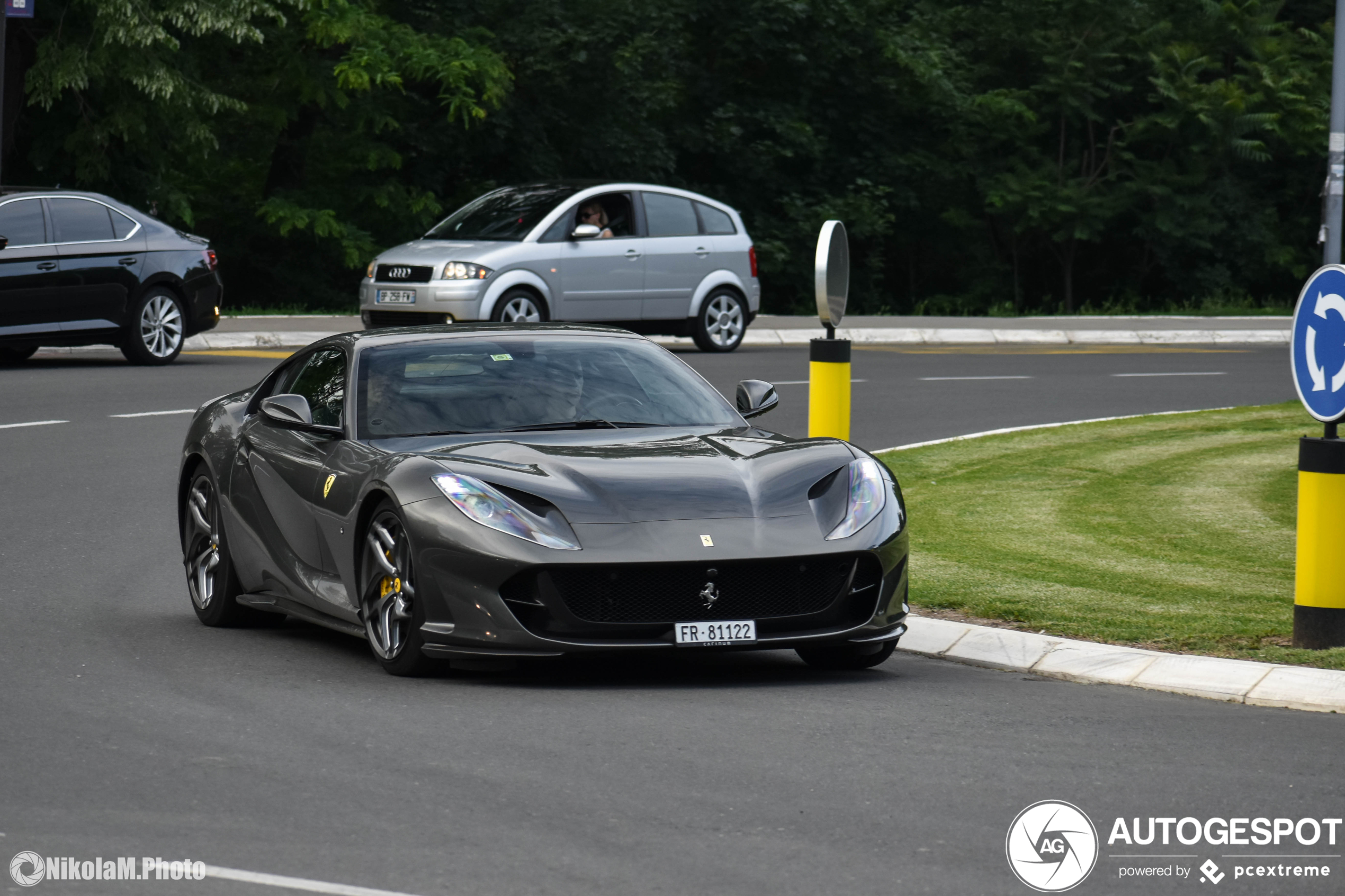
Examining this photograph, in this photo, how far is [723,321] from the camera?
24.8 m

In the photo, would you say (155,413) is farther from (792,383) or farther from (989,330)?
(989,330)

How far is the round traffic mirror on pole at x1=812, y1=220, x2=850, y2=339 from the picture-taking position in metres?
10.9

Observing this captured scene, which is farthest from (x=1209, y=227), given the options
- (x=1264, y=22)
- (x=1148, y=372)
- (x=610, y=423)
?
(x=610, y=423)

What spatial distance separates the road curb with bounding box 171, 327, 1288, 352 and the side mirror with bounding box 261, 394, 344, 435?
16.9 meters

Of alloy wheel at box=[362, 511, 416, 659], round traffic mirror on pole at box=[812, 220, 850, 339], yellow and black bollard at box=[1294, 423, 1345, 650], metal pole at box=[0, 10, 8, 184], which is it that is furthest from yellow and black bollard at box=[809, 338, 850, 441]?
metal pole at box=[0, 10, 8, 184]

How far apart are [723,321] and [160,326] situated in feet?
22.4

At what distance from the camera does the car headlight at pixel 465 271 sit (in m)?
22.4

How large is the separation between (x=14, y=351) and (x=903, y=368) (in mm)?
9565

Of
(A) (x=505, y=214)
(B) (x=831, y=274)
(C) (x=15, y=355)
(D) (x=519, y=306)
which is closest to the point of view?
(B) (x=831, y=274)

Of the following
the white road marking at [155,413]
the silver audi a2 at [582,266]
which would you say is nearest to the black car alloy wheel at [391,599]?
the white road marking at [155,413]

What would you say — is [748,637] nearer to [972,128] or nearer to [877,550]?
[877,550]

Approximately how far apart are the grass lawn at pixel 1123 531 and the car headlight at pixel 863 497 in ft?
3.94

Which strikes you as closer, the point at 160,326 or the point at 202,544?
the point at 202,544

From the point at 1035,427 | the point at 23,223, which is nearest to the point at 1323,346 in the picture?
the point at 1035,427
